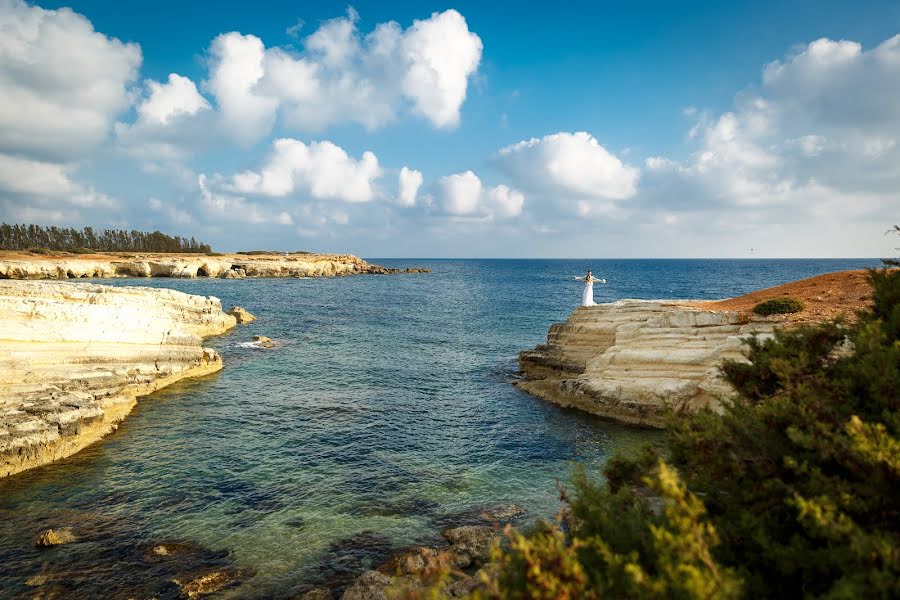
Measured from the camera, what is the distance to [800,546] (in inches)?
271

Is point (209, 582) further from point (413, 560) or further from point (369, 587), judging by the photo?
point (413, 560)

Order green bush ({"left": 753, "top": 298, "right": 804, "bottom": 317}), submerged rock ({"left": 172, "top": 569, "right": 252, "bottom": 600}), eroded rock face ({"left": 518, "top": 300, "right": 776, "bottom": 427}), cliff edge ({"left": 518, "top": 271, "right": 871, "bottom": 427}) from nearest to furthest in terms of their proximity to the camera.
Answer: submerged rock ({"left": 172, "top": 569, "right": 252, "bottom": 600}), eroded rock face ({"left": 518, "top": 300, "right": 776, "bottom": 427}), cliff edge ({"left": 518, "top": 271, "right": 871, "bottom": 427}), green bush ({"left": 753, "top": 298, "right": 804, "bottom": 317})

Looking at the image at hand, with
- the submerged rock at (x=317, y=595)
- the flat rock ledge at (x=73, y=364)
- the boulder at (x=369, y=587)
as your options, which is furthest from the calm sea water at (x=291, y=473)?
the boulder at (x=369, y=587)

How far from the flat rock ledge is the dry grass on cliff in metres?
35.9

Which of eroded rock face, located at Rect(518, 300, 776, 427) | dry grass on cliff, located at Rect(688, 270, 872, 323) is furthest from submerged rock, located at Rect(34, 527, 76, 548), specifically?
dry grass on cliff, located at Rect(688, 270, 872, 323)

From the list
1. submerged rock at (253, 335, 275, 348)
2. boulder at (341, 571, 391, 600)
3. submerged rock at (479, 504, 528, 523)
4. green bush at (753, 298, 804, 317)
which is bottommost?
submerged rock at (479, 504, 528, 523)

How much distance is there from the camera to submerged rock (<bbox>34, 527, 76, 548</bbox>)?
1467cm

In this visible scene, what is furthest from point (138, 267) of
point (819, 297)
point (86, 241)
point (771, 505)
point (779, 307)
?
point (771, 505)

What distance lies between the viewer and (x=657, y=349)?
27.6m

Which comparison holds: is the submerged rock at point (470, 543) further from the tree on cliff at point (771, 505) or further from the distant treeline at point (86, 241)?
the distant treeline at point (86, 241)

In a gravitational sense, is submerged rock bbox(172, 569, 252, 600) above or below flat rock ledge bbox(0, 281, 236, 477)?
below

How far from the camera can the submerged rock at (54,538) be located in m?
14.7

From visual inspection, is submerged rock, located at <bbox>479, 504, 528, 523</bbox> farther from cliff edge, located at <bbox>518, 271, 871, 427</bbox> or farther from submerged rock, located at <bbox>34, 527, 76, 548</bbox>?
submerged rock, located at <bbox>34, 527, 76, 548</bbox>

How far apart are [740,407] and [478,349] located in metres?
36.3
